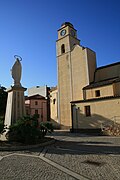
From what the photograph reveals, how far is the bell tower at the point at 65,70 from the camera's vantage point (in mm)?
28381

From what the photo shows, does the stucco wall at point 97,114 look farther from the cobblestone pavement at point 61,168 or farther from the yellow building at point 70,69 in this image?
the cobblestone pavement at point 61,168

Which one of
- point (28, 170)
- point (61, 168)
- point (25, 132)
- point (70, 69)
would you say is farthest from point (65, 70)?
point (28, 170)

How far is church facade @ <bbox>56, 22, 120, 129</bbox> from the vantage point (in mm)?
19266

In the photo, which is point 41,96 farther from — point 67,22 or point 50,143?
point 50,143

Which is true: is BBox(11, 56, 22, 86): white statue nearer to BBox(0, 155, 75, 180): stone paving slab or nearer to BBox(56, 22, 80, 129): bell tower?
BBox(0, 155, 75, 180): stone paving slab

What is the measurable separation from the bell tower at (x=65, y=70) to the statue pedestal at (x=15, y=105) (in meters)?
15.8

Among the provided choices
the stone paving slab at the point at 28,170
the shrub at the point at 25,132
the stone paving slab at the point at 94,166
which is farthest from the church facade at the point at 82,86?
the stone paving slab at the point at 28,170

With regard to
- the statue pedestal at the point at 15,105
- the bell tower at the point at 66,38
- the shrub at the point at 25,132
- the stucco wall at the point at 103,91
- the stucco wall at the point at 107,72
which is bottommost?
the shrub at the point at 25,132

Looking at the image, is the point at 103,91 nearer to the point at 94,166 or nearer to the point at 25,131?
the point at 25,131

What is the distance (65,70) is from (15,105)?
18718mm

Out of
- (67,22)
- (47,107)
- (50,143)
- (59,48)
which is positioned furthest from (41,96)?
(50,143)

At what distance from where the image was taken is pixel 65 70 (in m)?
30.1

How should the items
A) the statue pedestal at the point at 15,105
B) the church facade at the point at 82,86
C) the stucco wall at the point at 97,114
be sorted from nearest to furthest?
the statue pedestal at the point at 15,105
the stucco wall at the point at 97,114
the church facade at the point at 82,86

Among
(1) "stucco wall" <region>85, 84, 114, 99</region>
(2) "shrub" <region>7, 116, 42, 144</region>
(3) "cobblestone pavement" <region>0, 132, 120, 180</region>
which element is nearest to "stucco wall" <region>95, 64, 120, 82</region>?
(1) "stucco wall" <region>85, 84, 114, 99</region>
